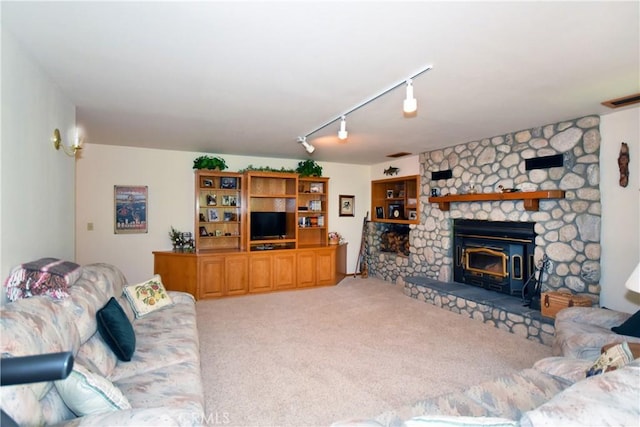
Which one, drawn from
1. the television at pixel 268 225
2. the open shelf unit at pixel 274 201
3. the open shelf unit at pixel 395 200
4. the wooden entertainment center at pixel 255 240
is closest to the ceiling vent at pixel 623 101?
the open shelf unit at pixel 395 200

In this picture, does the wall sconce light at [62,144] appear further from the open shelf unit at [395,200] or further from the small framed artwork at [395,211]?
the small framed artwork at [395,211]

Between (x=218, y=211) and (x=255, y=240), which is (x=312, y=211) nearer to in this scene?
(x=255, y=240)

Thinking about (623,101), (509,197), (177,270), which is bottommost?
(177,270)

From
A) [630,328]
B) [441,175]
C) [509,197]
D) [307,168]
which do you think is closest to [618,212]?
[509,197]

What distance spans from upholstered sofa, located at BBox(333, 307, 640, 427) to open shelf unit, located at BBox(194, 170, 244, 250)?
451 cm

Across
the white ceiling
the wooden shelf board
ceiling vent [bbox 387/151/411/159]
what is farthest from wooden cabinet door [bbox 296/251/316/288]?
the white ceiling

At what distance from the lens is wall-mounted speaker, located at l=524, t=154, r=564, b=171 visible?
3.70 meters

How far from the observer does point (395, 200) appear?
681cm

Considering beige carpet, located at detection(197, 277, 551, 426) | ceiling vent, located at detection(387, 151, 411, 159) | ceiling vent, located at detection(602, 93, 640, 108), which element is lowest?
beige carpet, located at detection(197, 277, 551, 426)

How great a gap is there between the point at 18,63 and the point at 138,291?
2113mm

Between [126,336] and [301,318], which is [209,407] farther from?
[301,318]

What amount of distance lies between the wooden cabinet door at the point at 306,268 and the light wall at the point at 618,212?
4.07 meters

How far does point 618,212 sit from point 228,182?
5.31 metres

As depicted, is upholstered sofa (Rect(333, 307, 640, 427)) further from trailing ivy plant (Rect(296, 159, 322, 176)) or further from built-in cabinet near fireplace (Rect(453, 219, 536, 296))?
trailing ivy plant (Rect(296, 159, 322, 176))
